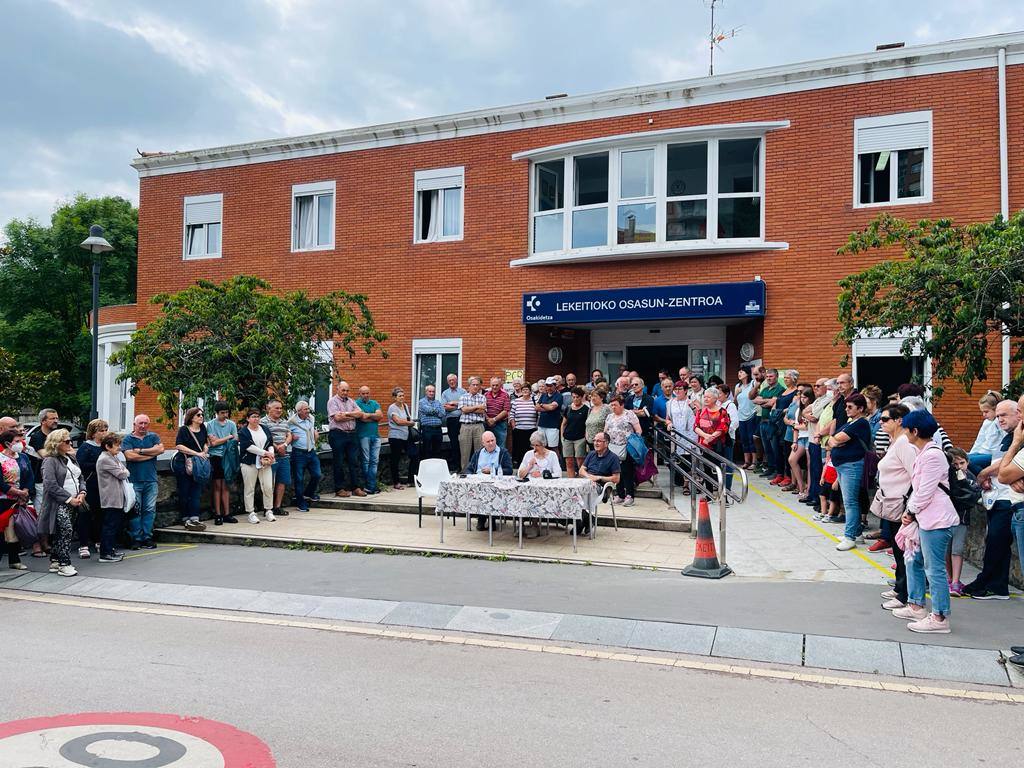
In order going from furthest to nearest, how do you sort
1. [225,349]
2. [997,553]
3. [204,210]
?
[204,210], [225,349], [997,553]

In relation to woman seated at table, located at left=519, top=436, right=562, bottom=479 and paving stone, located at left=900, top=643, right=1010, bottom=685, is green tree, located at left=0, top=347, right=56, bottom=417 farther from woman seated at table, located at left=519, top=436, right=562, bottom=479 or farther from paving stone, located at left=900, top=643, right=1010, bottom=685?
paving stone, located at left=900, top=643, right=1010, bottom=685

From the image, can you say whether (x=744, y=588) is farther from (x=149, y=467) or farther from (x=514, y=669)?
(x=149, y=467)

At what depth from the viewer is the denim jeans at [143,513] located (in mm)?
10656

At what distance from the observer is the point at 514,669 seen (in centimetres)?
595

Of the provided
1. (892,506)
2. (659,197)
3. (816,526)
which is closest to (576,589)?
(892,506)

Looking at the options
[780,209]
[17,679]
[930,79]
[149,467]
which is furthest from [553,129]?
[17,679]

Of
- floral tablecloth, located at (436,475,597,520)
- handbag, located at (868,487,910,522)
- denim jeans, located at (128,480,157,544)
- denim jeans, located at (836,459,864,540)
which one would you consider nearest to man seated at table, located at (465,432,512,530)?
floral tablecloth, located at (436,475,597,520)

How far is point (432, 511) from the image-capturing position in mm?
12703

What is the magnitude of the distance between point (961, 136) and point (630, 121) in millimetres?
5966

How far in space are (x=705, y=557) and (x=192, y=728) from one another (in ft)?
18.2

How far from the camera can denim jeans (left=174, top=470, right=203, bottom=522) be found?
37.2 feet

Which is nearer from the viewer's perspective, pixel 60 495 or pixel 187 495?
pixel 60 495

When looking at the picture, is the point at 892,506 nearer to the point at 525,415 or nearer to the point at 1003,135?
the point at 525,415

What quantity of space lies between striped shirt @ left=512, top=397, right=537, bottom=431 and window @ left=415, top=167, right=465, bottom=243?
532 cm
